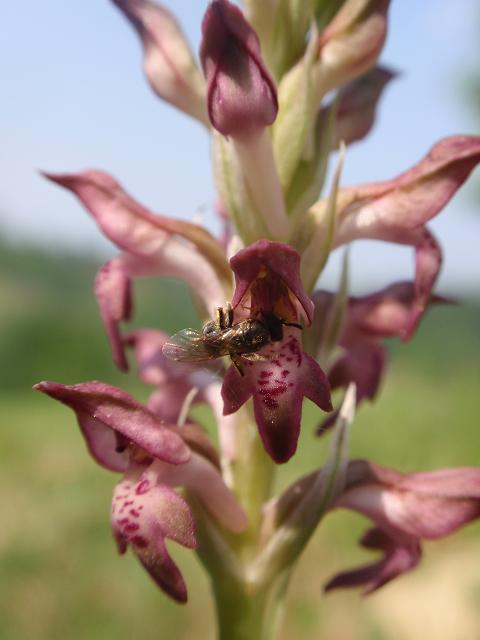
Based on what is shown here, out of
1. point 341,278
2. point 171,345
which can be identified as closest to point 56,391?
point 171,345

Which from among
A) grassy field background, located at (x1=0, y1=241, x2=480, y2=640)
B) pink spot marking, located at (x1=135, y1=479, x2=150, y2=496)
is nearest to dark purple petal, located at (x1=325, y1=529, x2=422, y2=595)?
pink spot marking, located at (x1=135, y1=479, x2=150, y2=496)

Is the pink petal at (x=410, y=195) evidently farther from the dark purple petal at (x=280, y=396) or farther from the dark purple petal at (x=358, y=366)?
the dark purple petal at (x=280, y=396)

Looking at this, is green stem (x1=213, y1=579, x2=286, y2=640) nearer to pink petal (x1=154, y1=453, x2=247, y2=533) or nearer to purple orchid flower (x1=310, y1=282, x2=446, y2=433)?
pink petal (x1=154, y1=453, x2=247, y2=533)

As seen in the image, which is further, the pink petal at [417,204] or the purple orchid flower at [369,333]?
the purple orchid flower at [369,333]

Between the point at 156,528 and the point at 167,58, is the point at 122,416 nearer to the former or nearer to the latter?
the point at 156,528

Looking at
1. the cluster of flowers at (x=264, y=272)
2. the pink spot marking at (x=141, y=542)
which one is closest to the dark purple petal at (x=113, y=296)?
the cluster of flowers at (x=264, y=272)

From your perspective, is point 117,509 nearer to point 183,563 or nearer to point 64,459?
point 183,563
